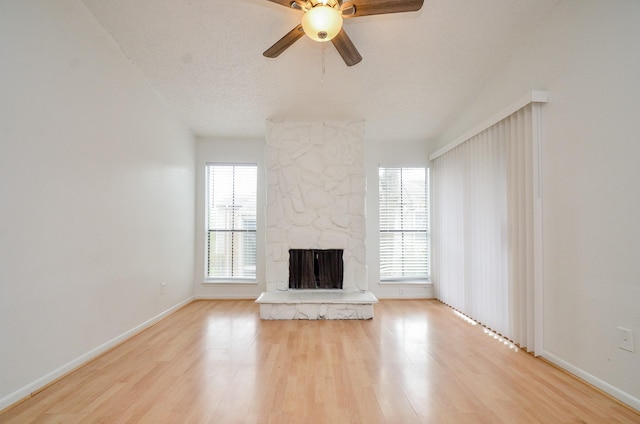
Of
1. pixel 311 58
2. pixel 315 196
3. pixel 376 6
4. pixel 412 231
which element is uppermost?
pixel 311 58

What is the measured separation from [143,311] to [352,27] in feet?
12.3

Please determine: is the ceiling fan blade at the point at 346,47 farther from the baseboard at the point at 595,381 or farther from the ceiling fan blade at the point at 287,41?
the baseboard at the point at 595,381

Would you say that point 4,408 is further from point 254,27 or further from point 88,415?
point 254,27

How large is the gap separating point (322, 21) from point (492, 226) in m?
2.81

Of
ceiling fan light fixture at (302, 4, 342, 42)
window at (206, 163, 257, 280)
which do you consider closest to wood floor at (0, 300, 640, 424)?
window at (206, 163, 257, 280)

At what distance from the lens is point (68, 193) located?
2.73 meters

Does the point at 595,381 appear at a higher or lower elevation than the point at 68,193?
lower

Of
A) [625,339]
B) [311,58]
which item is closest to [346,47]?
[311,58]

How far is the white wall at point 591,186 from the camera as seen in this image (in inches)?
88.1

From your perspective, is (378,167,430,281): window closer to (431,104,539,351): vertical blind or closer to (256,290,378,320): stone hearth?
(431,104,539,351): vertical blind

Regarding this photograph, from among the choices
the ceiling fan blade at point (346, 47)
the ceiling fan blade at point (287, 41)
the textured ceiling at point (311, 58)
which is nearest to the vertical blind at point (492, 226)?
the textured ceiling at point (311, 58)

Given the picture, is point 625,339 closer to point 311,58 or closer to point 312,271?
point 312,271

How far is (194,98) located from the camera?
4.43 metres

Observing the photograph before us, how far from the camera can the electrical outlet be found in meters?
2.21
